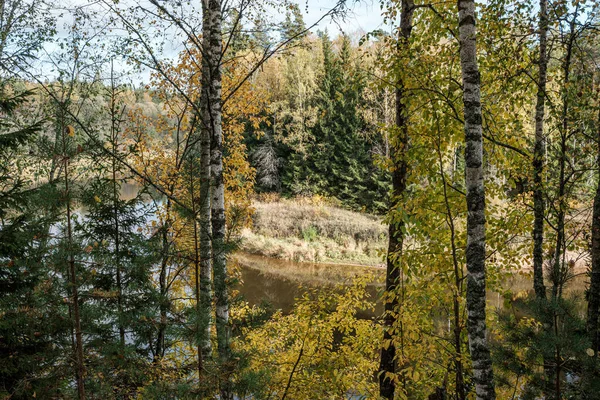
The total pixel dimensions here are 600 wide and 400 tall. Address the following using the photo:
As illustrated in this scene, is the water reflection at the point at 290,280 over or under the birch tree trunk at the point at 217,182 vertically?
under

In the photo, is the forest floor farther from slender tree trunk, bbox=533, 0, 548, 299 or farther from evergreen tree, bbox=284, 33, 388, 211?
slender tree trunk, bbox=533, 0, 548, 299

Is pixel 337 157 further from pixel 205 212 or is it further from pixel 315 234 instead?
pixel 205 212

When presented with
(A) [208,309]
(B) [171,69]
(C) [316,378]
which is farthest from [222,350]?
(B) [171,69]

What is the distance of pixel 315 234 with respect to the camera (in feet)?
72.4

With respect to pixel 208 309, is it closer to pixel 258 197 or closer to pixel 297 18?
pixel 297 18

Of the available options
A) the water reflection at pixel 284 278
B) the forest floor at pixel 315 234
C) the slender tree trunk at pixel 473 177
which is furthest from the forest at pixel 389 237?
the forest floor at pixel 315 234

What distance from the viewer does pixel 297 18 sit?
6.27 meters

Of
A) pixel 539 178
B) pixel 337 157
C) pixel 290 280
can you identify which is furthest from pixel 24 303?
pixel 337 157

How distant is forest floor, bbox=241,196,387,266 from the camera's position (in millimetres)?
20484

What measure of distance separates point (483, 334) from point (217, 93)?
3.83m

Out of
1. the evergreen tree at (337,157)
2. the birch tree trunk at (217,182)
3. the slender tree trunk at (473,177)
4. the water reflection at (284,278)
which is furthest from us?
the evergreen tree at (337,157)

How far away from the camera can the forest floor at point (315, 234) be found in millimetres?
20484

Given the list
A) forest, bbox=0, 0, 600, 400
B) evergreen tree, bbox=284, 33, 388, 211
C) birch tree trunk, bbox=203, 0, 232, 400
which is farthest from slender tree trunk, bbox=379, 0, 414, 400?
evergreen tree, bbox=284, 33, 388, 211

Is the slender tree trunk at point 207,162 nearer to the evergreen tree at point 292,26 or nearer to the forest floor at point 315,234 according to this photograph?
the evergreen tree at point 292,26
